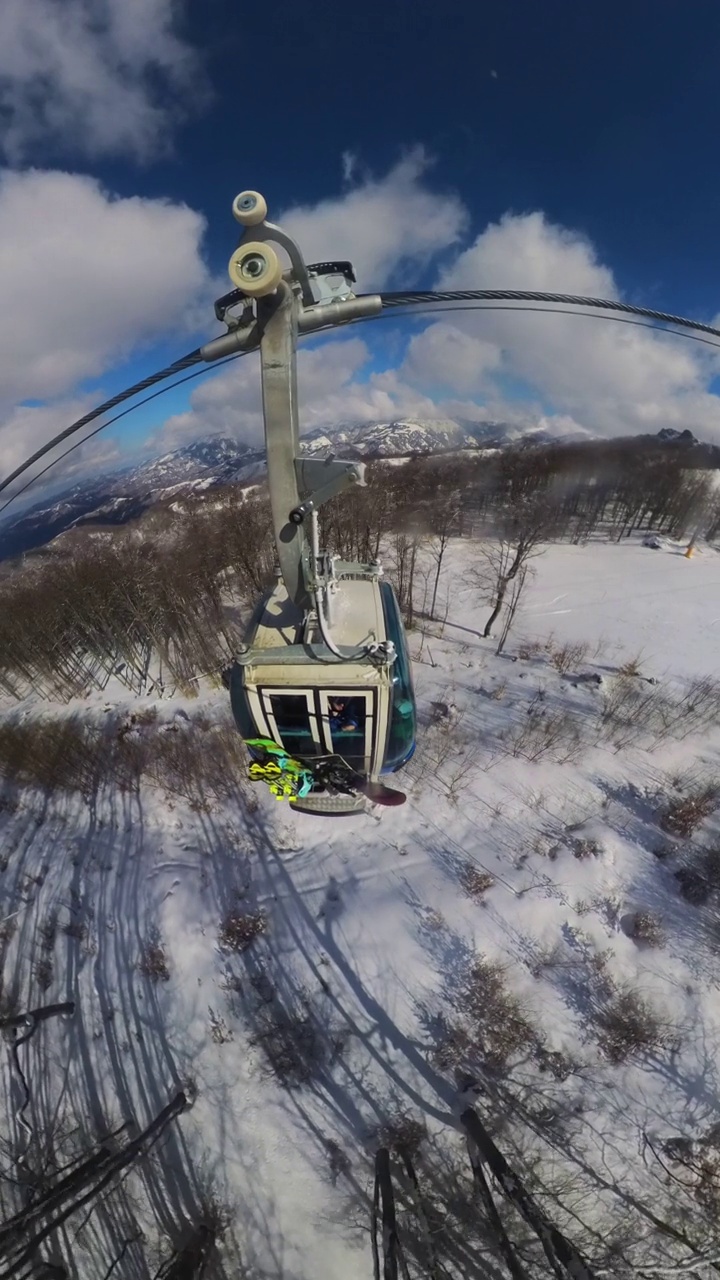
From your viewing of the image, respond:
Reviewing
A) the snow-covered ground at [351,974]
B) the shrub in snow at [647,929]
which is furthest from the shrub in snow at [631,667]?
the shrub in snow at [647,929]

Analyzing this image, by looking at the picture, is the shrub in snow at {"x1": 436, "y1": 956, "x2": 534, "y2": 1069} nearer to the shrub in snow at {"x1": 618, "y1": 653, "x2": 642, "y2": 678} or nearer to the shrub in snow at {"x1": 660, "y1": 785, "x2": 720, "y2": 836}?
the shrub in snow at {"x1": 660, "y1": 785, "x2": 720, "y2": 836}

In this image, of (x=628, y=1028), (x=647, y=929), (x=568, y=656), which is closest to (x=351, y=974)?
(x=628, y=1028)

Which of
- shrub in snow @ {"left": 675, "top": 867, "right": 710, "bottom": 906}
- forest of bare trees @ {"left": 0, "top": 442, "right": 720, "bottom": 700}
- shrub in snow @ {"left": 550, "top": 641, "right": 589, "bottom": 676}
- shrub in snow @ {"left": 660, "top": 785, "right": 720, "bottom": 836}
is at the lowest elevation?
shrub in snow @ {"left": 675, "top": 867, "right": 710, "bottom": 906}

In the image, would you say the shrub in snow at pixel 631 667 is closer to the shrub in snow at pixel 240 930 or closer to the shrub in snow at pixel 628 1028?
the shrub in snow at pixel 628 1028

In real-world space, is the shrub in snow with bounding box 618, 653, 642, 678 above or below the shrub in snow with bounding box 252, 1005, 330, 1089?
above

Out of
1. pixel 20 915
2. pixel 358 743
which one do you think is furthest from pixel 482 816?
pixel 20 915

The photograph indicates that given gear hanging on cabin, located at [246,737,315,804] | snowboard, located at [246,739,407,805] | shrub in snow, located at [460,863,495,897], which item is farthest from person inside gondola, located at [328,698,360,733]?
shrub in snow, located at [460,863,495,897]
